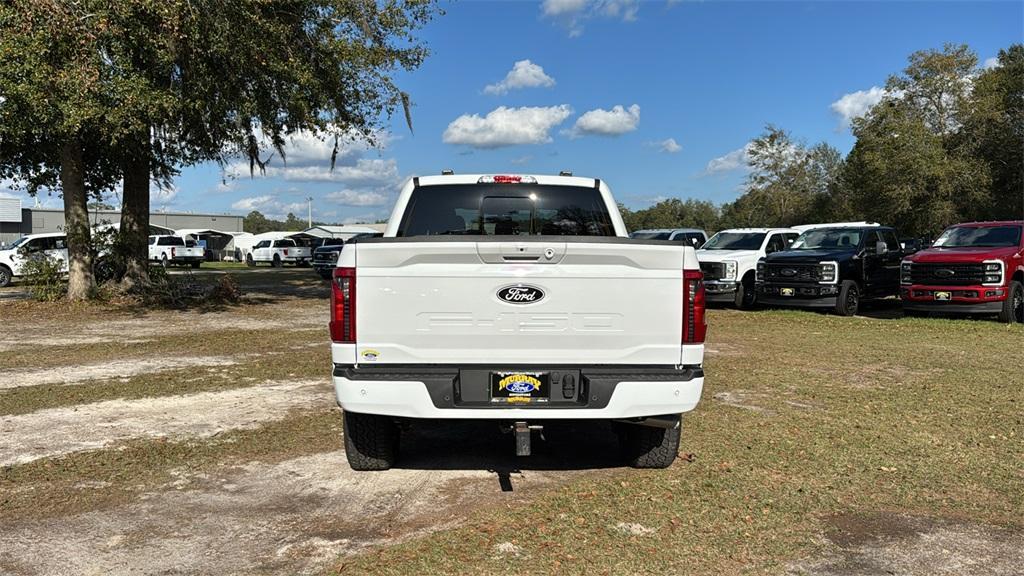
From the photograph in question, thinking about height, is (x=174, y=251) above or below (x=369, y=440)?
above

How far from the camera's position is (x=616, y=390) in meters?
4.25

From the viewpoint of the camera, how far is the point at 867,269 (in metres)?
15.8

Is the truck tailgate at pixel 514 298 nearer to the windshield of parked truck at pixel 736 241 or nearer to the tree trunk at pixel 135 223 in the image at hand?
the windshield of parked truck at pixel 736 241

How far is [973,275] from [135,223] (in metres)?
17.6

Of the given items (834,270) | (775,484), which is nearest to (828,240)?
(834,270)

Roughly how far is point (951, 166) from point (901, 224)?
16.8ft

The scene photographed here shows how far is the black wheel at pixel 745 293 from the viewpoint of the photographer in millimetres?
17156

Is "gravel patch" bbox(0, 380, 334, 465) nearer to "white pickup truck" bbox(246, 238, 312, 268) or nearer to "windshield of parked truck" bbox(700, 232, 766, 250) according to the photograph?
"windshield of parked truck" bbox(700, 232, 766, 250)

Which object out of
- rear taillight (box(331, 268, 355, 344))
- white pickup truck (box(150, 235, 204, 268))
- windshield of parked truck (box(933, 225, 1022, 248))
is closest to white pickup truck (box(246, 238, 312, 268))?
white pickup truck (box(150, 235, 204, 268))

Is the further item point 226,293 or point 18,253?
point 18,253

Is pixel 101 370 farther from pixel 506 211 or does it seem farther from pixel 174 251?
pixel 174 251

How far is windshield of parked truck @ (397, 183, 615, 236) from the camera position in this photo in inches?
223

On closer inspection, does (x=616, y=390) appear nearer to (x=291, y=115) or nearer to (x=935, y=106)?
(x=291, y=115)

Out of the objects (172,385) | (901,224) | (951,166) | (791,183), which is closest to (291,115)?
(172,385)
